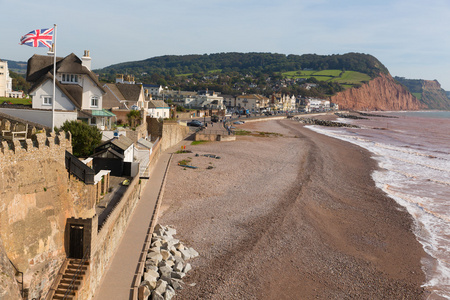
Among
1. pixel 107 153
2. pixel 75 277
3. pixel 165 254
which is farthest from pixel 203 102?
pixel 75 277

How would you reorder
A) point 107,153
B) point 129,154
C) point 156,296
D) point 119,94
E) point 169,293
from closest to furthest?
point 156,296 < point 169,293 < point 107,153 < point 129,154 < point 119,94

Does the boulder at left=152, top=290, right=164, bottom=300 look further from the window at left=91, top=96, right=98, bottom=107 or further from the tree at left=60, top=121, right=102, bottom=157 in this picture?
the window at left=91, top=96, right=98, bottom=107

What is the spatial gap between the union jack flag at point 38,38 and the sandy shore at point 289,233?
33.4ft

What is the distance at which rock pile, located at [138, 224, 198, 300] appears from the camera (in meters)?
12.9

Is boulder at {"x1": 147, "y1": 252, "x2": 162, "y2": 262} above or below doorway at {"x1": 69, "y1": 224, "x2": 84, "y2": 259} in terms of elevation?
below

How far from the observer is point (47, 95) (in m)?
26.6

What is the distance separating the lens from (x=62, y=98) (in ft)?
87.8

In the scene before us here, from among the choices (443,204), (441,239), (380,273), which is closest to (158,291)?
(380,273)

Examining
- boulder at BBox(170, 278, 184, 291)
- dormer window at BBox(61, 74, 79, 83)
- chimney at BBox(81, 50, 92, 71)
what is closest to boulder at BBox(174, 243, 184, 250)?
boulder at BBox(170, 278, 184, 291)

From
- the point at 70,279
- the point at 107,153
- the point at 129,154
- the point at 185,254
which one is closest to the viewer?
the point at 70,279

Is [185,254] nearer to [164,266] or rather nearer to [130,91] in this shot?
[164,266]

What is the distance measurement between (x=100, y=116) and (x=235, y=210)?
1280 cm

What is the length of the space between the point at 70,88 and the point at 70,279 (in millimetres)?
21158

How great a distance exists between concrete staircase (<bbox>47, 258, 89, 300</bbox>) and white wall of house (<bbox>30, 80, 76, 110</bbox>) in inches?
731
